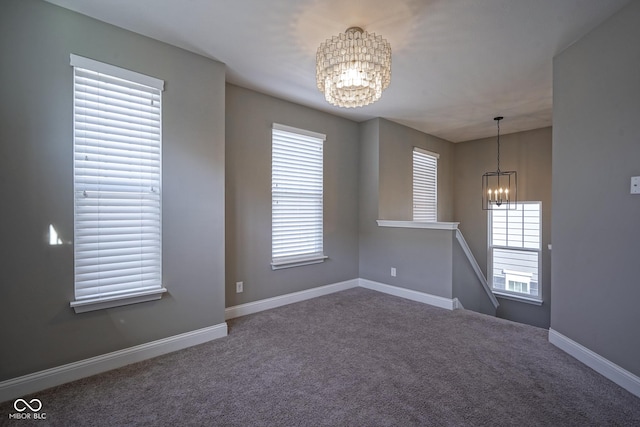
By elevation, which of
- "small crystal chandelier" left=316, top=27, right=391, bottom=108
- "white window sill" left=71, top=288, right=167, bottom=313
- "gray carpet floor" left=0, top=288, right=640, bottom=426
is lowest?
"gray carpet floor" left=0, top=288, right=640, bottom=426

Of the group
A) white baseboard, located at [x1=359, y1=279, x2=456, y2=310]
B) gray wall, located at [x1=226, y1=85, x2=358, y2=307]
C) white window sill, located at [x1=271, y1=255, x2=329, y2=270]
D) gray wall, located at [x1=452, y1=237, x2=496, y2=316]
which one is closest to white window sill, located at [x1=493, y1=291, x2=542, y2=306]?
gray wall, located at [x1=452, y1=237, x2=496, y2=316]

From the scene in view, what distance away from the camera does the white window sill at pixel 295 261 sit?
373 cm

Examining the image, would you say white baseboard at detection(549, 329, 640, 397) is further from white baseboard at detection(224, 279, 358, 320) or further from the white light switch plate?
white baseboard at detection(224, 279, 358, 320)

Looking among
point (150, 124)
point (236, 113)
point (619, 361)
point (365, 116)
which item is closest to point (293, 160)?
point (236, 113)

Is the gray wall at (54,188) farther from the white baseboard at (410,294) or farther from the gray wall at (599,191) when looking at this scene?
the gray wall at (599,191)

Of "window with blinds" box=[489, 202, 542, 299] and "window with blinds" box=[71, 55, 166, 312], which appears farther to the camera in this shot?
"window with blinds" box=[489, 202, 542, 299]

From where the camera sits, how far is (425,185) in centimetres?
557

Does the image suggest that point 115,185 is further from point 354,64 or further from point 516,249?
point 516,249

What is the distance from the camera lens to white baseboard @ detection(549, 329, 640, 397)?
2.00 meters

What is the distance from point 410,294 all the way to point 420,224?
3.26 ft

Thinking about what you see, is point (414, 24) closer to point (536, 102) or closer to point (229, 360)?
point (536, 102)

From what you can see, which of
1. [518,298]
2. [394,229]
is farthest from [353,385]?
[518,298]

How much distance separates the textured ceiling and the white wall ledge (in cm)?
163

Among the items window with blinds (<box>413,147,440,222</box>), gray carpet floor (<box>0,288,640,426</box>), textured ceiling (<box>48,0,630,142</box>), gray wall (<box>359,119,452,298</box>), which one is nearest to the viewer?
gray carpet floor (<box>0,288,640,426</box>)
